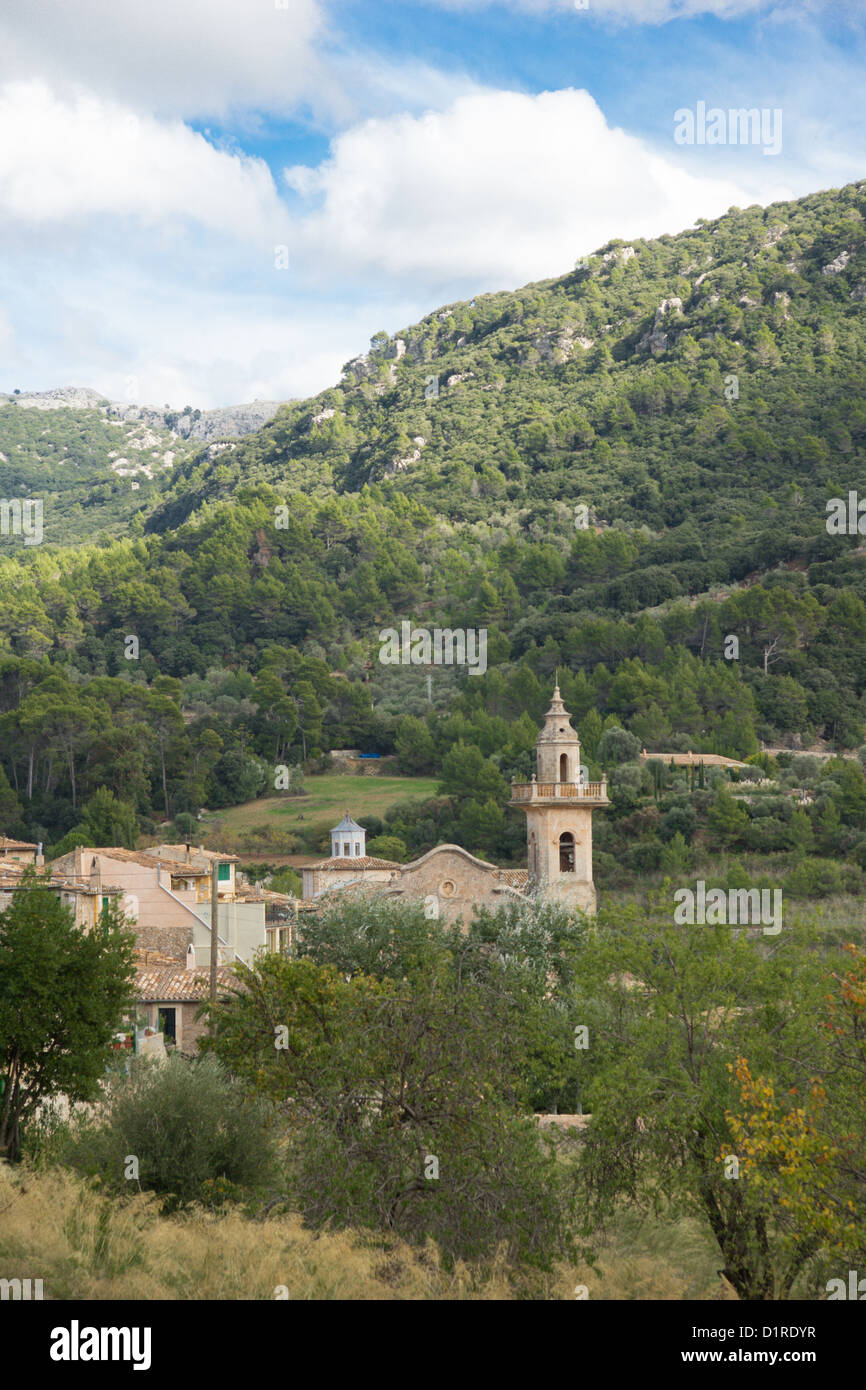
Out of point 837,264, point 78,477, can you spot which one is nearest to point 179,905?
point 837,264

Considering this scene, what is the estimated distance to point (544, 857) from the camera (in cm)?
3450

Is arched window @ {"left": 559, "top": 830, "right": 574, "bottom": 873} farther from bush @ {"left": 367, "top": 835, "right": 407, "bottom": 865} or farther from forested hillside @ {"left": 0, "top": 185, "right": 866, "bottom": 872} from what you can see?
forested hillside @ {"left": 0, "top": 185, "right": 866, "bottom": 872}

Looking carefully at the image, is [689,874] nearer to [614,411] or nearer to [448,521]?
[448,521]

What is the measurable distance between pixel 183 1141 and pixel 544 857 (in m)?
21.4

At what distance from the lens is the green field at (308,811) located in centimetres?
6012

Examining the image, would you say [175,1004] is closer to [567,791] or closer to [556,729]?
[567,791]

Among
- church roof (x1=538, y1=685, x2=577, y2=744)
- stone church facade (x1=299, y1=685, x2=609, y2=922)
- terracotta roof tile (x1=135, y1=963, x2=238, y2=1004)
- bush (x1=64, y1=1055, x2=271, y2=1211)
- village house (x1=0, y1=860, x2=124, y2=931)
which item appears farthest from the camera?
church roof (x1=538, y1=685, x2=577, y2=744)

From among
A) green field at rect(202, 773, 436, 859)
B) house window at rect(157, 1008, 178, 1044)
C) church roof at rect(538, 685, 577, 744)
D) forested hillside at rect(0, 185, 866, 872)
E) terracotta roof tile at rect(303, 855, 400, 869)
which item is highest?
forested hillside at rect(0, 185, 866, 872)

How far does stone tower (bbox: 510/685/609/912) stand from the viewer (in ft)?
113

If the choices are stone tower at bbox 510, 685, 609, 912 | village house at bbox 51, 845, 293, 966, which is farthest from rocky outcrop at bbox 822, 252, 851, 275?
village house at bbox 51, 845, 293, 966

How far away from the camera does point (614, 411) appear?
116 m

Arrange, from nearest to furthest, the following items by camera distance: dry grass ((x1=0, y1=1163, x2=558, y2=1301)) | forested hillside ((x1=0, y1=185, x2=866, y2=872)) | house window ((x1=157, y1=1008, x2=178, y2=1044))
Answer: dry grass ((x1=0, y1=1163, x2=558, y2=1301)) → house window ((x1=157, y1=1008, x2=178, y2=1044)) → forested hillside ((x1=0, y1=185, x2=866, y2=872))
